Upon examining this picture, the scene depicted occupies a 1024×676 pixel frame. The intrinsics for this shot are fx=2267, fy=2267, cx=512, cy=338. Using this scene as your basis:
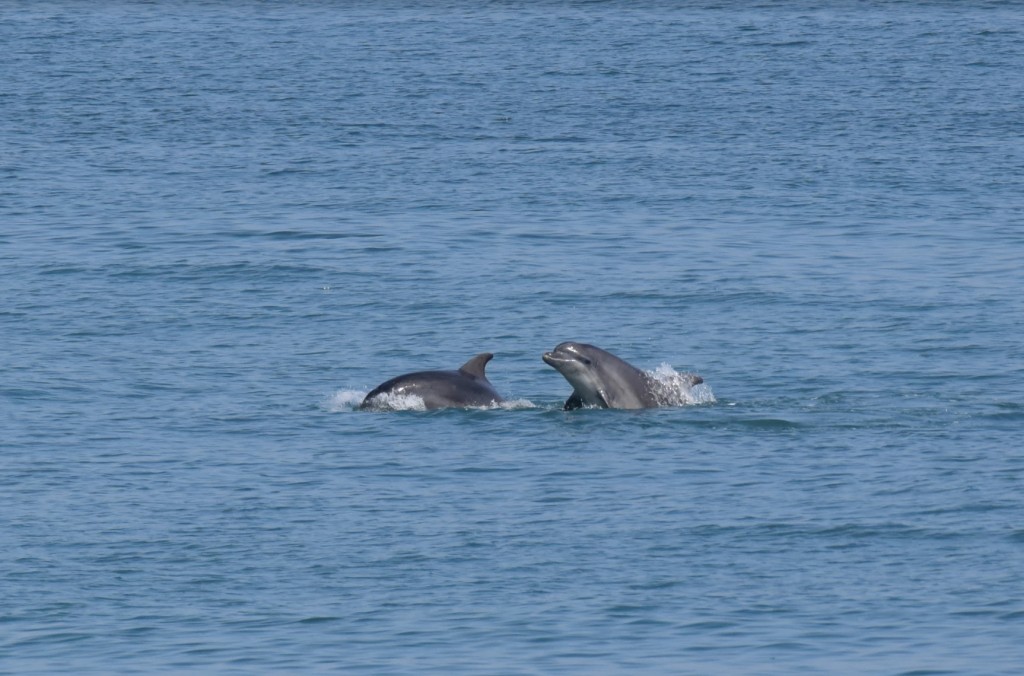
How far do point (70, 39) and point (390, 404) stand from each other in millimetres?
46141

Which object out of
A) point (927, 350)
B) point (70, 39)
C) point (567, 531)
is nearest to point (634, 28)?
point (70, 39)

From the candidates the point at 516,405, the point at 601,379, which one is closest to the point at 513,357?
the point at 516,405

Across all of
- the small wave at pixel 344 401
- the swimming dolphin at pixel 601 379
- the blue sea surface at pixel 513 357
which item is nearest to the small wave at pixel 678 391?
the swimming dolphin at pixel 601 379

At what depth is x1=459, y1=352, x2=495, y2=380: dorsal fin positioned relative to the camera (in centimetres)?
2884

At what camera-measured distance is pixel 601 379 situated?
1131 inches

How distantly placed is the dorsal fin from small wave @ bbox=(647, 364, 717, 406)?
2.12m

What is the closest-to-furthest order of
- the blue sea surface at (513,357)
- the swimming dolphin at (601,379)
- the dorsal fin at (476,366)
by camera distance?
the blue sea surface at (513,357) → the swimming dolphin at (601,379) → the dorsal fin at (476,366)

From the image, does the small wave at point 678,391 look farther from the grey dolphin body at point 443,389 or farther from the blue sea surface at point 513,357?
the grey dolphin body at point 443,389

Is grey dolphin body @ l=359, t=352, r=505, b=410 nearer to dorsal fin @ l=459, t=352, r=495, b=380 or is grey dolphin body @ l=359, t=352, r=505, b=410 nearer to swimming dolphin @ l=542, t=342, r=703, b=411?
dorsal fin @ l=459, t=352, r=495, b=380

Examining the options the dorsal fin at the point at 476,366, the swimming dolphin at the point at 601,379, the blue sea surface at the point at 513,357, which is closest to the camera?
the blue sea surface at the point at 513,357

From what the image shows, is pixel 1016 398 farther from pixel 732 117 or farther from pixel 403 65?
pixel 403 65

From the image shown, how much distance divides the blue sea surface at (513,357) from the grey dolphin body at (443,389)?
0.30 metres

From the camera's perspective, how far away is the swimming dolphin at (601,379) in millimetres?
28594

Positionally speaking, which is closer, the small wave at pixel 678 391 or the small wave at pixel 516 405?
the small wave at pixel 678 391
